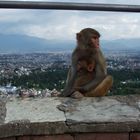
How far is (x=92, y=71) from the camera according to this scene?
3.52 metres

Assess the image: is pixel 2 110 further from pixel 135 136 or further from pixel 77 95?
pixel 135 136

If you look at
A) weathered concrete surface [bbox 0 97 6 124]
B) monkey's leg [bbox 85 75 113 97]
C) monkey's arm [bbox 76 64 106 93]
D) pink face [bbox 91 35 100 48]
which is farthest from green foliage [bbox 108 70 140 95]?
weathered concrete surface [bbox 0 97 6 124]

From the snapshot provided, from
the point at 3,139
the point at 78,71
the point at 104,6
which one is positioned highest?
the point at 104,6

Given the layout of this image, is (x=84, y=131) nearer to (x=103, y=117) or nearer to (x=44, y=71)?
(x=103, y=117)

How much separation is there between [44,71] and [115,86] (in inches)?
24.0

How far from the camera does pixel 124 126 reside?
257cm

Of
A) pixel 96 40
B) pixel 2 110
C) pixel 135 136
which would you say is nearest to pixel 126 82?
pixel 135 136

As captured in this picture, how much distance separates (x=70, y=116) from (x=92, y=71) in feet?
3.05


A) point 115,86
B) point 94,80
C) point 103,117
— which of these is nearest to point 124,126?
point 103,117

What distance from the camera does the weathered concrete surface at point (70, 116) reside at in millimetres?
2510

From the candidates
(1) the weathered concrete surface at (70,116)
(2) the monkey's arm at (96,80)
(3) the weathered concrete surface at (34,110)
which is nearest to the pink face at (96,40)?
(2) the monkey's arm at (96,80)

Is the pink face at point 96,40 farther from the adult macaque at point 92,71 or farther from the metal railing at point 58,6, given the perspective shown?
the metal railing at point 58,6

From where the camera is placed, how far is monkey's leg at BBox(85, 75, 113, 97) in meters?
3.27

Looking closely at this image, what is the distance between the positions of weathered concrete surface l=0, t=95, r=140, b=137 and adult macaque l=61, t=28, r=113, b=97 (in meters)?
0.31
